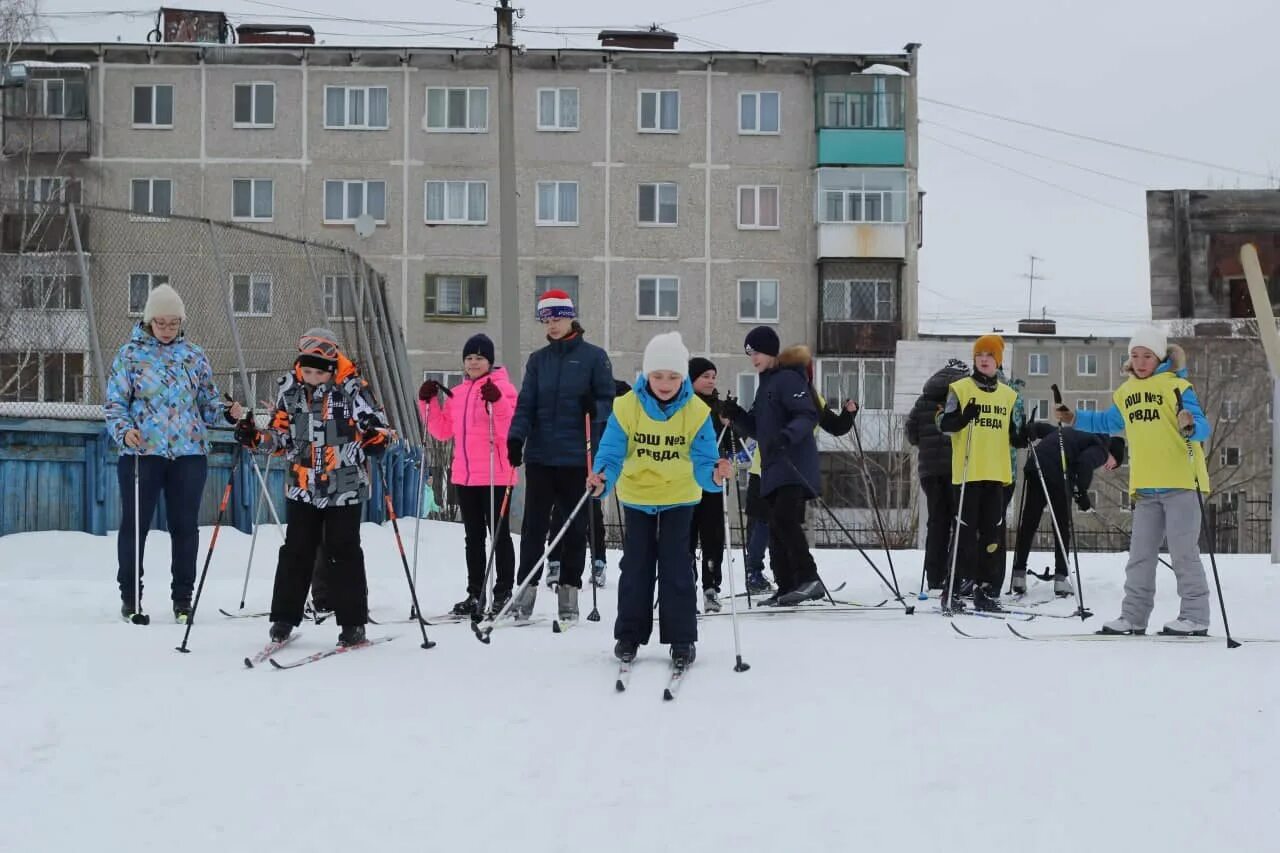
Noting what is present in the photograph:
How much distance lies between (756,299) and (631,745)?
130 ft

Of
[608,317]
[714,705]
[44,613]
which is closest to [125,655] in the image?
[44,613]

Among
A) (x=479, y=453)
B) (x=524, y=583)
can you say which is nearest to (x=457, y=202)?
(x=479, y=453)

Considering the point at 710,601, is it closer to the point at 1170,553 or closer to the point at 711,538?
the point at 711,538

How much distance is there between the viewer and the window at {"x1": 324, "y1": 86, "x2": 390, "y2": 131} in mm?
44719

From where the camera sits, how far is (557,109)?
44969mm

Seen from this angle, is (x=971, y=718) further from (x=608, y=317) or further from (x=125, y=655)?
(x=608, y=317)

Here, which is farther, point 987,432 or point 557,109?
point 557,109

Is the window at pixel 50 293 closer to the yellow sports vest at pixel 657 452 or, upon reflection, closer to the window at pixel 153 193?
the yellow sports vest at pixel 657 452

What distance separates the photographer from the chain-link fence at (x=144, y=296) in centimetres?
1432

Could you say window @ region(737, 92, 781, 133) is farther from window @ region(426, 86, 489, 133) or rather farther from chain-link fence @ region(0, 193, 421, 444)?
chain-link fence @ region(0, 193, 421, 444)

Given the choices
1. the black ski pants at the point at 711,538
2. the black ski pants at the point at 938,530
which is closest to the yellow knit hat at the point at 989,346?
the black ski pants at the point at 938,530

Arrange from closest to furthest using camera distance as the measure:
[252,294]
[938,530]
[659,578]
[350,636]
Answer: [659,578] → [350,636] → [938,530] → [252,294]

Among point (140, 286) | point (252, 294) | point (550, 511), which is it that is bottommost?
point (550, 511)

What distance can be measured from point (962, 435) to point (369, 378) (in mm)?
9579
